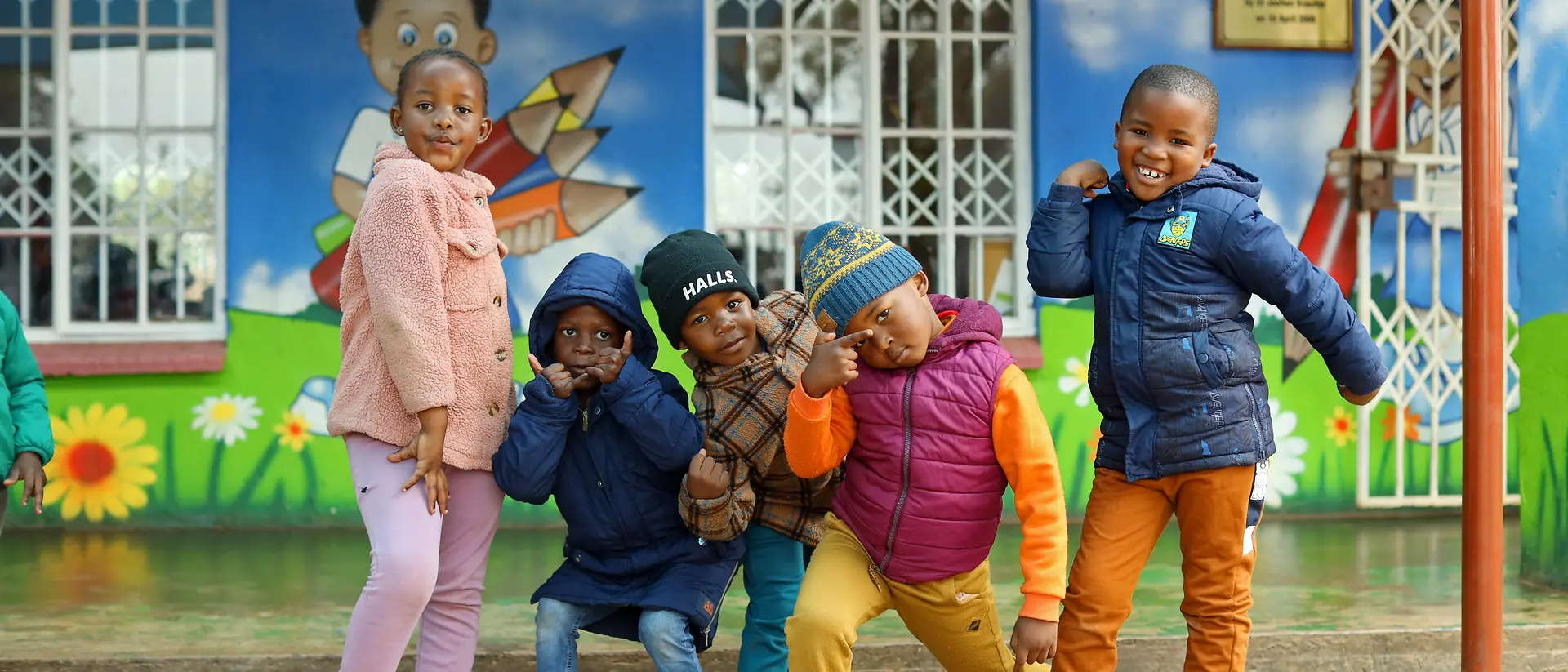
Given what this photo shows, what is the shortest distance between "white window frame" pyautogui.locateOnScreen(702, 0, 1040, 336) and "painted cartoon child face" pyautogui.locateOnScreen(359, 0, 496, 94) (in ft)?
3.69

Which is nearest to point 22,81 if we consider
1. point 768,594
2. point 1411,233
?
point 768,594

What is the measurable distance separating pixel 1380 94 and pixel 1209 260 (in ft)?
13.1

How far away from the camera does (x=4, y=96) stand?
6.07m

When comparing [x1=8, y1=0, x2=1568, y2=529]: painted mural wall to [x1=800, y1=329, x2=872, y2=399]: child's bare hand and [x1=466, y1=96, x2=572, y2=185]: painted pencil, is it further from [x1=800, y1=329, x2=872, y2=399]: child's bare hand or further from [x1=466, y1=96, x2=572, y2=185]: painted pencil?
[x1=800, y1=329, x2=872, y2=399]: child's bare hand

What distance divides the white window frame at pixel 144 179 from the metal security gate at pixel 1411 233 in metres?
5.07

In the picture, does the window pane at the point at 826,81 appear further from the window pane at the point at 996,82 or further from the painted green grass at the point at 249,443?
the painted green grass at the point at 249,443

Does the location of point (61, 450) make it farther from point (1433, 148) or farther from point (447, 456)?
point (1433, 148)

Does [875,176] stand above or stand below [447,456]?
above

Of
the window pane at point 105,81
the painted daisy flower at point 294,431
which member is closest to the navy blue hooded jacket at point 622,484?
the painted daisy flower at point 294,431

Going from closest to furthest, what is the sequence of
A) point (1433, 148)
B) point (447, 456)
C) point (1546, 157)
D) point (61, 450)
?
point (447, 456) < point (1546, 157) < point (61, 450) < point (1433, 148)

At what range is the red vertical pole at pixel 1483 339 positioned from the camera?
3279mm

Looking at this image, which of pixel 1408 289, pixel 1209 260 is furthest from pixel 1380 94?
pixel 1209 260

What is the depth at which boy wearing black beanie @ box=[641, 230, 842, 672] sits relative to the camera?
3.14 meters

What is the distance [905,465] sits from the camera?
298 cm
